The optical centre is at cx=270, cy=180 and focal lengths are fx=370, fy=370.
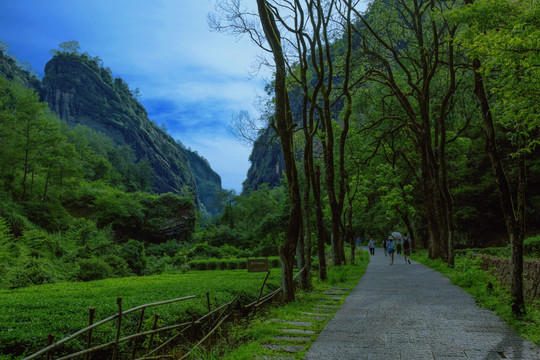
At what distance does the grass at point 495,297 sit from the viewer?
556 cm

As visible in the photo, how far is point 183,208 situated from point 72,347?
3849 cm

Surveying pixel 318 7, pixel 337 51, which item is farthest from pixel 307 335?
pixel 337 51

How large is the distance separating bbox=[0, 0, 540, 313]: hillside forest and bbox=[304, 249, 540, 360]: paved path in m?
1.15

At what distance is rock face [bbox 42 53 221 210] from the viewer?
95.6 metres

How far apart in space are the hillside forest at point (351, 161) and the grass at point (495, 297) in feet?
1.03

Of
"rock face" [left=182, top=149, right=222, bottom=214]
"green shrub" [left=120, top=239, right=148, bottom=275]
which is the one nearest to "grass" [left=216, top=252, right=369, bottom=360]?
"green shrub" [left=120, top=239, right=148, bottom=275]

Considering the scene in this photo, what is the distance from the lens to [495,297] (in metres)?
7.89

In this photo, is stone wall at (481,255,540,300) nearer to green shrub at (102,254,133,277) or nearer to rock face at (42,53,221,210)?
green shrub at (102,254,133,277)

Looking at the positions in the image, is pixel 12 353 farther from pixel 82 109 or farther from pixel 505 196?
pixel 82 109

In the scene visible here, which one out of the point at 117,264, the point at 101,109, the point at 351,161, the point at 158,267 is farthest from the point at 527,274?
the point at 101,109

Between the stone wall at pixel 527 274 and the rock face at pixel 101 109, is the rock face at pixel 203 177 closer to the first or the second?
the rock face at pixel 101 109

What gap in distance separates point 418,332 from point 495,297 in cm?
336

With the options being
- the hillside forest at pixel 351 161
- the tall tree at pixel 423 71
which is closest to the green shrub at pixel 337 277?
the hillside forest at pixel 351 161

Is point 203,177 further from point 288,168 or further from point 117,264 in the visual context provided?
point 288,168
